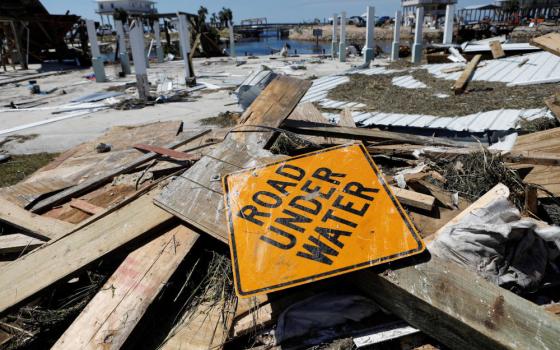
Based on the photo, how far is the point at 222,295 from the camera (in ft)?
7.96

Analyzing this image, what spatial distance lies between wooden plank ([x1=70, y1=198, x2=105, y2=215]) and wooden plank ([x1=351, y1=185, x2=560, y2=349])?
2.86 m

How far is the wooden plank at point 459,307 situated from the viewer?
172cm

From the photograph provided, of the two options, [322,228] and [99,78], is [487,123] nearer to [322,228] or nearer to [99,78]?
[322,228]

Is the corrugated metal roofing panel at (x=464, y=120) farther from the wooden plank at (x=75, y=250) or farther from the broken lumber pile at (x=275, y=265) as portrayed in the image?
the wooden plank at (x=75, y=250)

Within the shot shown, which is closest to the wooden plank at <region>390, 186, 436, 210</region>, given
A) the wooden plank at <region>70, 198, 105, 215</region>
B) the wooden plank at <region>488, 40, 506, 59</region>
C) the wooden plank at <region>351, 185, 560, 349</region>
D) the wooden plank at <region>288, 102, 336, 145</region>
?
the wooden plank at <region>351, 185, 560, 349</region>

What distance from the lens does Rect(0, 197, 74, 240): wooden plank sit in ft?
10.2

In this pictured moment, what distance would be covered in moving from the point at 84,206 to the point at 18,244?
0.73m

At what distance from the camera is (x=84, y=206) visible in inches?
145

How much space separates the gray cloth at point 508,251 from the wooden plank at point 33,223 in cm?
315

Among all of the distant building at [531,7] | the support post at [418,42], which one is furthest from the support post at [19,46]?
the distant building at [531,7]

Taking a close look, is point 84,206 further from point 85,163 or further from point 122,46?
point 122,46

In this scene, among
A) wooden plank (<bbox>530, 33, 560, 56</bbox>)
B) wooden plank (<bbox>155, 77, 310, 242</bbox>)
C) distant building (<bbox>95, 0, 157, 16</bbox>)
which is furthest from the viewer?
distant building (<bbox>95, 0, 157, 16</bbox>)

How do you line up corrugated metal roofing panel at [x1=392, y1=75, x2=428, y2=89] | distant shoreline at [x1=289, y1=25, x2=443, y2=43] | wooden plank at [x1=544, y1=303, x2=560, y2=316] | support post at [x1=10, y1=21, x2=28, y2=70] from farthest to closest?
distant shoreline at [x1=289, y1=25, x2=443, y2=43]
support post at [x1=10, y1=21, x2=28, y2=70]
corrugated metal roofing panel at [x1=392, y1=75, x2=428, y2=89]
wooden plank at [x1=544, y1=303, x2=560, y2=316]

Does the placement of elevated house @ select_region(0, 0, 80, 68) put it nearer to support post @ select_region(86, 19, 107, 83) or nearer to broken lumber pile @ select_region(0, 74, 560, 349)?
support post @ select_region(86, 19, 107, 83)
